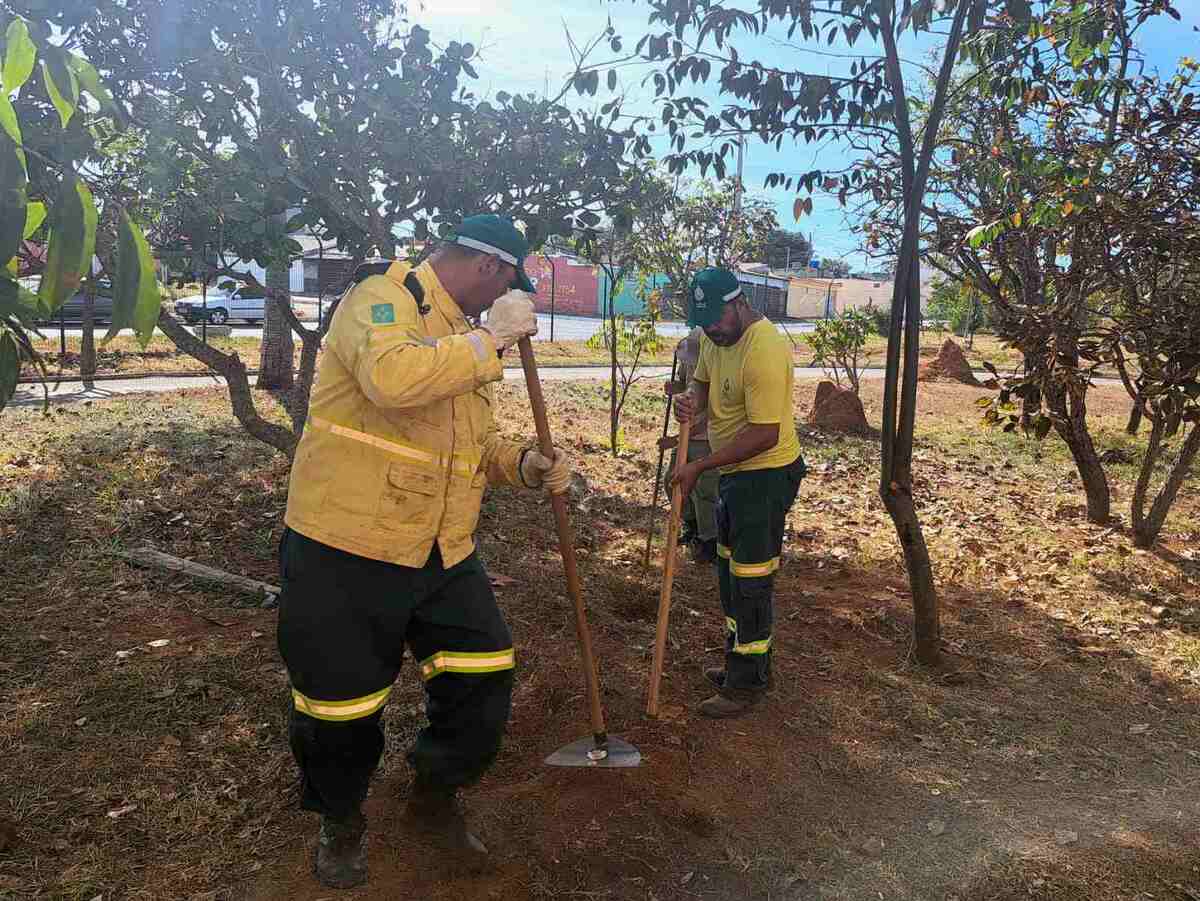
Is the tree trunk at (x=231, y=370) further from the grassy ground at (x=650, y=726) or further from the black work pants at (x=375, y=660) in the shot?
the black work pants at (x=375, y=660)

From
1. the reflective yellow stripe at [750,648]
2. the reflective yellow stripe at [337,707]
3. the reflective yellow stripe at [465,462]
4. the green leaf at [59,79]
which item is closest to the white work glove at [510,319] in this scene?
the reflective yellow stripe at [465,462]

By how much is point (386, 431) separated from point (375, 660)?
64 cm

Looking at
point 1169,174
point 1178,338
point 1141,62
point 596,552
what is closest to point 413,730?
point 596,552

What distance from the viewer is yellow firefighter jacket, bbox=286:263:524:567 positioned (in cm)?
257

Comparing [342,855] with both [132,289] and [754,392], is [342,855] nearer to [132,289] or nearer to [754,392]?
[132,289]

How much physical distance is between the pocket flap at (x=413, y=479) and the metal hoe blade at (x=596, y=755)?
125 centimetres

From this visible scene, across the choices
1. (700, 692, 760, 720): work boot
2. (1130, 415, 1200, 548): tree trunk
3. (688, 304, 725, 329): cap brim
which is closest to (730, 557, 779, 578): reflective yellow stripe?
(700, 692, 760, 720): work boot

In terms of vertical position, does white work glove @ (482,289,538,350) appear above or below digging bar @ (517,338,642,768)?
above

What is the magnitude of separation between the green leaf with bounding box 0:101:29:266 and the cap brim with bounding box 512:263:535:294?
1557 mm

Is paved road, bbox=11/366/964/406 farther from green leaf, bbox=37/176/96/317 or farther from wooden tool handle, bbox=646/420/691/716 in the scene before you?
green leaf, bbox=37/176/96/317

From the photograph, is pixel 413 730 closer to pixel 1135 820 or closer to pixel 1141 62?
pixel 1135 820

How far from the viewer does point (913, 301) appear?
4582 mm

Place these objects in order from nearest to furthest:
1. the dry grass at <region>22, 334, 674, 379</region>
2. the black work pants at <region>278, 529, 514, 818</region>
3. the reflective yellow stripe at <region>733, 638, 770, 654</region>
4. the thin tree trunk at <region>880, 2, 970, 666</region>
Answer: the black work pants at <region>278, 529, 514, 818</region>
the reflective yellow stripe at <region>733, 638, 770, 654</region>
the thin tree trunk at <region>880, 2, 970, 666</region>
the dry grass at <region>22, 334, 674, 379</region>

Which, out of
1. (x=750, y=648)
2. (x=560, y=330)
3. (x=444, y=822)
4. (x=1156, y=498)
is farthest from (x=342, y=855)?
(x=560, y=330)
